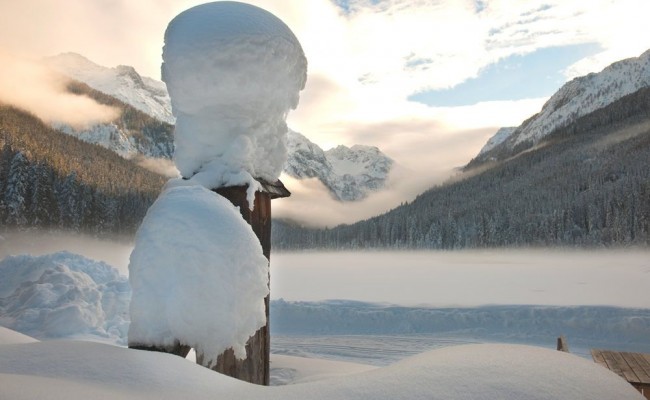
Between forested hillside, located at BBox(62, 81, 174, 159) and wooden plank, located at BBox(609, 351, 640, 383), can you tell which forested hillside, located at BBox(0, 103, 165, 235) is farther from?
forested hillside, located at BBox(62, 81, 174, 159)

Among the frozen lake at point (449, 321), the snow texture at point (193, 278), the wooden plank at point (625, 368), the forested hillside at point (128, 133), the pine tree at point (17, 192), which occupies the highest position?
the forested hillside at point (128, 133)

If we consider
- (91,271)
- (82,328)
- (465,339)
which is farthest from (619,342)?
(91,271)

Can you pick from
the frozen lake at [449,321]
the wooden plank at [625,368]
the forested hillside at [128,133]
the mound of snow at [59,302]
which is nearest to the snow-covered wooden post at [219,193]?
the wooden plank at [625,368]

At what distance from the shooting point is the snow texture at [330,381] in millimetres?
2074

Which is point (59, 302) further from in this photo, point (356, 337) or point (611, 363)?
point (611, 363)

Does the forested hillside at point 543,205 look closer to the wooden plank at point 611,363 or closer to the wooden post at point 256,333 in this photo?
the wooden plank at point 611,363

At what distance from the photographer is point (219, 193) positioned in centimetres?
390

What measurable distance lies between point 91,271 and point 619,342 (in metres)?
17.5

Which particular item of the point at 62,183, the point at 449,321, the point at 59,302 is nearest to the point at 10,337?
the point at 59,302

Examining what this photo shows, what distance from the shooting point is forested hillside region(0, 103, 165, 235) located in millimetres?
65438

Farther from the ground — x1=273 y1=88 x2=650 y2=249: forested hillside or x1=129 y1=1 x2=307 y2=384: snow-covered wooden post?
x1=273 y1=88 x2=650 y2=249: forested hillside

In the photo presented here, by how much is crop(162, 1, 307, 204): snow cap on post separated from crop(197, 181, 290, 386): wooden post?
0.38 ft

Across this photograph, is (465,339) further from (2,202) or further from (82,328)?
(2,202)

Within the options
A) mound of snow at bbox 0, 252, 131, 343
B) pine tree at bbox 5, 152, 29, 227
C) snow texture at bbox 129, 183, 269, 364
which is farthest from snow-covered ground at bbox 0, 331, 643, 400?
pine tree at bbox 5, 152, 29, 227
